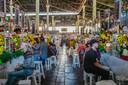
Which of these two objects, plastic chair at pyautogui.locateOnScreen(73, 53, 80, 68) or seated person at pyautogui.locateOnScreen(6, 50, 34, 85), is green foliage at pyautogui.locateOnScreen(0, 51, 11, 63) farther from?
plastic chair at pyautogui.locateOnScreen(73, 53, 80, 68)

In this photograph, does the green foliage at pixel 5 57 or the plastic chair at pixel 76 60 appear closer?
the green foliage at pixel 5 57

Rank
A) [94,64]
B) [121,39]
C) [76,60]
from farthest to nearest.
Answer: [76,60]
[121,39]
[94,64]

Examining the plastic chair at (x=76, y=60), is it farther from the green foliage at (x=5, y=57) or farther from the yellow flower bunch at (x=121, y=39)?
the green foliage at (x=5, y=57)

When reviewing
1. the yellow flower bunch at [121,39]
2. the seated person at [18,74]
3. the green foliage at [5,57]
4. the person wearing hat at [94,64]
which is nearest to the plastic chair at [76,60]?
the yellow flower bunch at [121,39]

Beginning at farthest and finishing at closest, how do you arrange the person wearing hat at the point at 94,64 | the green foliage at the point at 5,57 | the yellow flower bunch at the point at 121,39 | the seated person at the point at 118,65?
1. the yellow flower bunch at the point at 121,39
2. the green foliage at the point at 5,57
3. the person wearing hat at the point at 94,64
4. the seated person at the point at 118,65

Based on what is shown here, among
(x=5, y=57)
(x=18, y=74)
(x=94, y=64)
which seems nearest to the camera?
(x=18, y=74)

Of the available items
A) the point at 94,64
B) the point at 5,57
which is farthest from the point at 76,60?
the point at 94,64

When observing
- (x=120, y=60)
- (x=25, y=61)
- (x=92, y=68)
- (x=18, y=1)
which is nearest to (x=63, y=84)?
(x=25, y=61)

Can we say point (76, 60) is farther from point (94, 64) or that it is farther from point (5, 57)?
point (94, 64)

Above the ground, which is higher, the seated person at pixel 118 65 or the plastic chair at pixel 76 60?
the seated person at pixel 118 65

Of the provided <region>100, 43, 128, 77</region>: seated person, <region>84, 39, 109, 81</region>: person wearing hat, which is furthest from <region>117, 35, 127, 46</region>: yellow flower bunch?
<region>84, 39, 109, 81</region>: person wearing hat

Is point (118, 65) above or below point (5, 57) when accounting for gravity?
below

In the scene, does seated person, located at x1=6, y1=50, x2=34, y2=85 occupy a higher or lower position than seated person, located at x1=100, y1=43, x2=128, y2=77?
lower

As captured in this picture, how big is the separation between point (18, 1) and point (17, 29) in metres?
22.7
